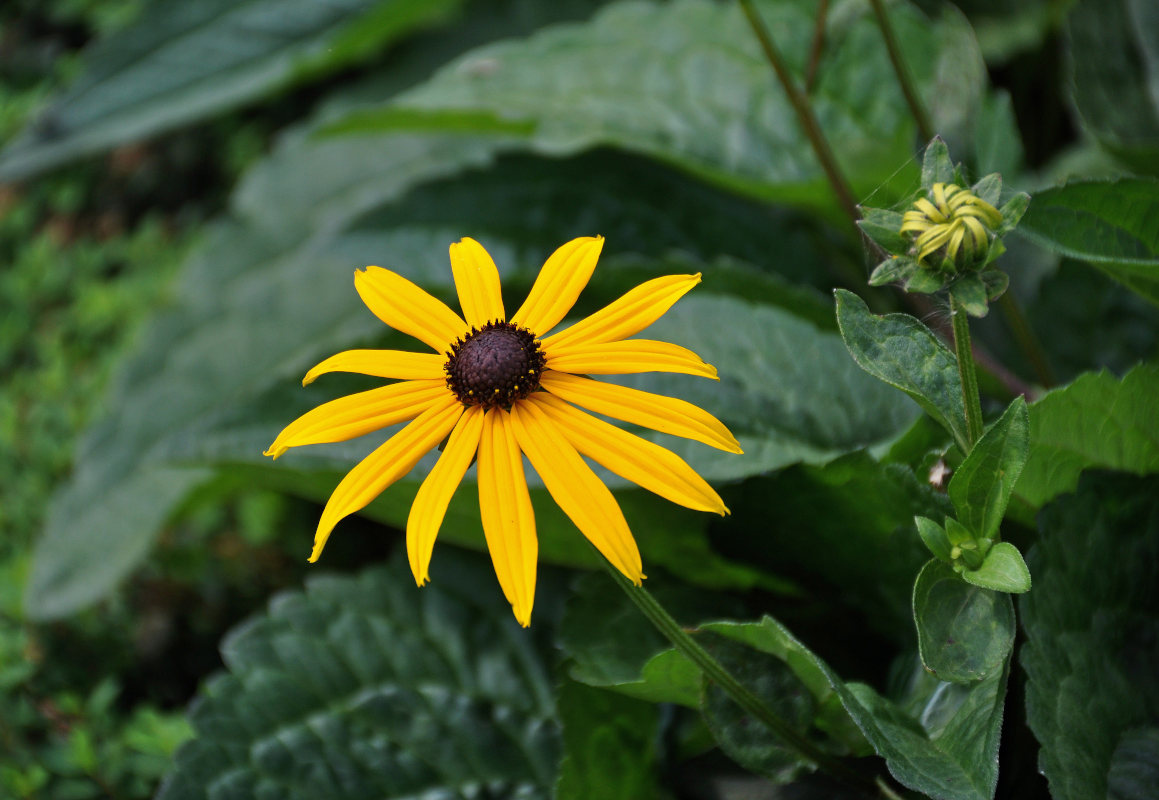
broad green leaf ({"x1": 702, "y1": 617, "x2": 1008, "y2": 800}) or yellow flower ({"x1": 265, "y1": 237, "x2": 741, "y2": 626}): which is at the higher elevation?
yellow flower ({"x1": 265, "y1": 237, "x2": 741, "y2": 626})

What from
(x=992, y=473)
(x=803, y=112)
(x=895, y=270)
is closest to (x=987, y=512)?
(x=992, y=473)

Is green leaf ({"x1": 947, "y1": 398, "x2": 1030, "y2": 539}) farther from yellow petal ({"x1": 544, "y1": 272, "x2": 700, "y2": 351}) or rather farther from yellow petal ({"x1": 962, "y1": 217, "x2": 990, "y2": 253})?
yellow petal ({"x1": 544, "y1": 272, "x2": 700, "y2": 351})

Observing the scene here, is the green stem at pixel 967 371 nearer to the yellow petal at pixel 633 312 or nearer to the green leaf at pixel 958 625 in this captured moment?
the green leaf at pixel 958 625

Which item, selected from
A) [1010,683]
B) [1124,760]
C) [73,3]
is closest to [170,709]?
[1010,683]

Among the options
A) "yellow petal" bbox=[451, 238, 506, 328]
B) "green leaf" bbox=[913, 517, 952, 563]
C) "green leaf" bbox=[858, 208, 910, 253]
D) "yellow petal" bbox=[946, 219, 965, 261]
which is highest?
"yellow petal" bbox=[451, 238, 506, 328]

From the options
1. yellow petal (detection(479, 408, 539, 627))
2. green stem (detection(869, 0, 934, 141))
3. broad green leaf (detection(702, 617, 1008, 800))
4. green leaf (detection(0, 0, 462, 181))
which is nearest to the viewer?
yellow petal (detection(479, 408, 539, 627))

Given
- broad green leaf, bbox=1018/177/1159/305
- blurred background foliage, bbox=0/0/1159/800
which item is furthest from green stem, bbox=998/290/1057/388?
broad green leaf, bbox=1018/177/1159/305

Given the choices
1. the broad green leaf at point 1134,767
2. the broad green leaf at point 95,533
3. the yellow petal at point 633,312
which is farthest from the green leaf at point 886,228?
the broad green leaf at point 95,533

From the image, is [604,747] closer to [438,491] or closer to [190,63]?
[438,491]
